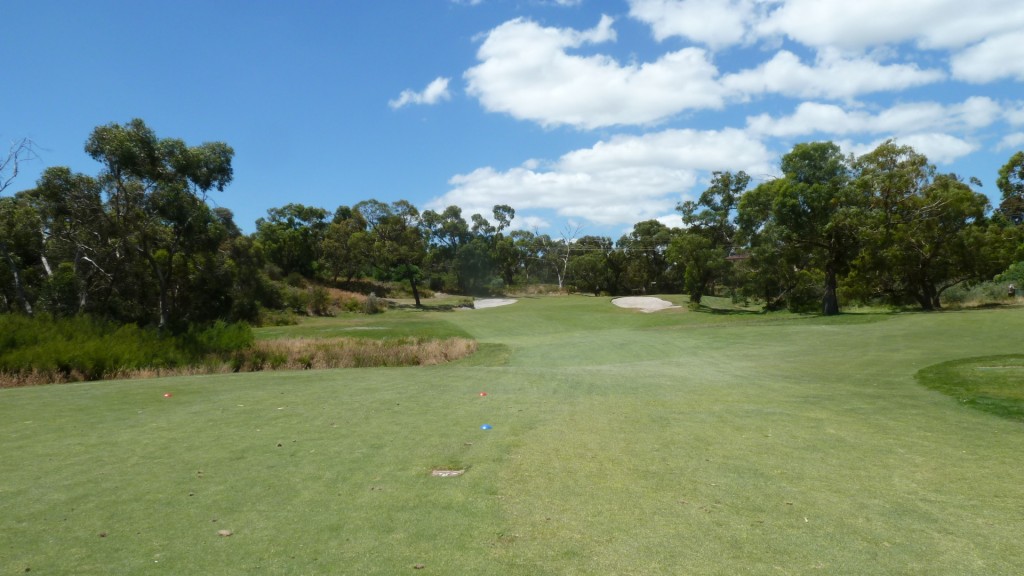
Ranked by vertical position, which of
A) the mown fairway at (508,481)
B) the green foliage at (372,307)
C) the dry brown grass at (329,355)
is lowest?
the dry brown grass at (329,355)

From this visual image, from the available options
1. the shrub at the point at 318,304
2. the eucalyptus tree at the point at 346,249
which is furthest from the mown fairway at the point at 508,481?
the eucalyptus tree at the point at 346,249

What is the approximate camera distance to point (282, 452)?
7.41 metres

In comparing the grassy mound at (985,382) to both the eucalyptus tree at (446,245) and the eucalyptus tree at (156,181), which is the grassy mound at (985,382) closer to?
the eucalyptus tree at (156,181)

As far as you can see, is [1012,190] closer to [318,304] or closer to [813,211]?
[813,211]

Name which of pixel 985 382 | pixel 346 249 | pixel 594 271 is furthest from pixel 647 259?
A: pixel 985 382

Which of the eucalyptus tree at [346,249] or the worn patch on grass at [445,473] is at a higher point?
the eucalyptus tree at [346,249]

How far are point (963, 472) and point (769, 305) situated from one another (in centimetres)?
4054

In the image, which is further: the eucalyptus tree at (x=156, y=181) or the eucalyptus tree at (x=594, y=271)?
the eucalyptus tree at (x=594, y=271)

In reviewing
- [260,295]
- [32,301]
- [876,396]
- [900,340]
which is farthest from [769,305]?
[32,301]

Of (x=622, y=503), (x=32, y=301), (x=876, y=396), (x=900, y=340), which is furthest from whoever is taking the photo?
(x=32, y=301)

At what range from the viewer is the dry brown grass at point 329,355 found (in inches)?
811

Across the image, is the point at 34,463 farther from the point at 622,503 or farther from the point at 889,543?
the point at 889,543

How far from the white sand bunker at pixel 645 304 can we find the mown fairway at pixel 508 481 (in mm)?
34947

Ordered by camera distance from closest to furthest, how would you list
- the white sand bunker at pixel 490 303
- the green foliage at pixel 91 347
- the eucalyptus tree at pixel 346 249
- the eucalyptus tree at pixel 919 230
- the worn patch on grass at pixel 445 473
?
the worn patch on grass at pixel 445 473 < the green foliage at pixel 91 347 < the eucalyptus tree at pixel 919 230 < the white sand bunker at pixel 490 303 < the eucalyptus tree at pixel 346 249
